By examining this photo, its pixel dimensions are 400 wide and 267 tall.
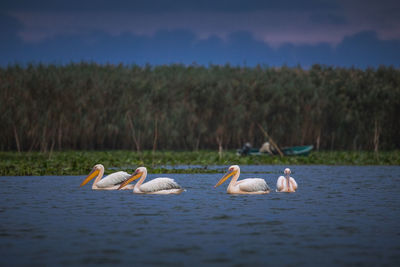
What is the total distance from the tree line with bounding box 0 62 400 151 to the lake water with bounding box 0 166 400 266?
16905mm

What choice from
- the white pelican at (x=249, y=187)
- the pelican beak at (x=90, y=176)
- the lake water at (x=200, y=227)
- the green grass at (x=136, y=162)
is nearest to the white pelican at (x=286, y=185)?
the lake water at (x=200, y=227)

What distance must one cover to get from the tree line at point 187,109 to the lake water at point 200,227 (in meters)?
16.9

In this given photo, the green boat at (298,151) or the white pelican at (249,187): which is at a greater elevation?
the green boat at (298,151)

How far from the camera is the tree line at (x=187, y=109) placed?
33656 mm

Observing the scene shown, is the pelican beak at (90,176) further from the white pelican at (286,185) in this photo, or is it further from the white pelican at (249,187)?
Answer: the white pelican at (286,185)

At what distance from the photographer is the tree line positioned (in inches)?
1325

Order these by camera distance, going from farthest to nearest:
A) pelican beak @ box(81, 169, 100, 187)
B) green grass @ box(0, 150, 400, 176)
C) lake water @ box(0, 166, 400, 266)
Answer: green grass @ box(0, 150, 400, 176) → pelican beak @ box(81, 169, 100, 187) → lake water @ box(0, 166, 400, 266)

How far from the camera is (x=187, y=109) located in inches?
1431

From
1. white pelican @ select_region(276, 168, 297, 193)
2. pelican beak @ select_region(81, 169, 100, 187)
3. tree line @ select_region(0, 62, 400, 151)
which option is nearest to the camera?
white pelican @ select_region(276, 168, 297, 193)

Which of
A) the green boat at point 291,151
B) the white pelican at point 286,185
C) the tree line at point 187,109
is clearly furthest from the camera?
the tree line at point 187,109

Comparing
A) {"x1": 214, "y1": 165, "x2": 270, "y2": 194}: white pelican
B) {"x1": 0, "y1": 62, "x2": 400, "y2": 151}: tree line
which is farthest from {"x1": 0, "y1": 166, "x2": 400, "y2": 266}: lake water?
{"x1": 0, "y1": 62, "x2": 400, "y2": 151}: tree line

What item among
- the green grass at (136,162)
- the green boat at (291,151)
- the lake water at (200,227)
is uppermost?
the green boat at (291,151)

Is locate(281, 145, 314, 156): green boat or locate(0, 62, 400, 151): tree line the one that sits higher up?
locate(0, 62, 400, 151): tree line

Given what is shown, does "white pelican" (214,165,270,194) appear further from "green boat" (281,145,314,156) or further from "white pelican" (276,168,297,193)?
"green boat" (281,145,314,156)
